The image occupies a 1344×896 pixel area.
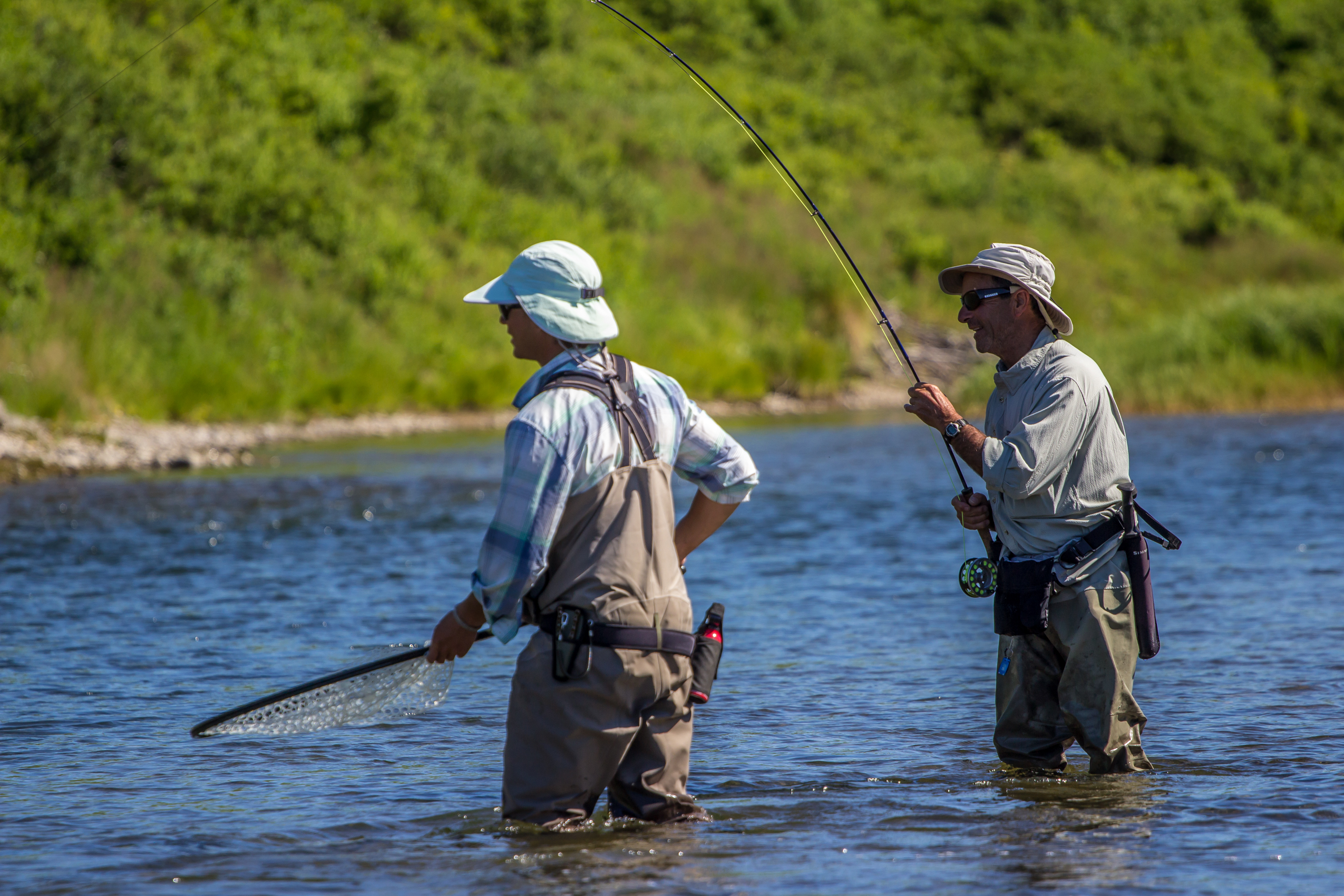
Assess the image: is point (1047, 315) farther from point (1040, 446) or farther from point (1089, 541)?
point (1089, 541)

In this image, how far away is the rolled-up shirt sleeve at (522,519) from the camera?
375 centimetres

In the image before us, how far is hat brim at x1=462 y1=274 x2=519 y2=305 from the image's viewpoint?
3.97 m

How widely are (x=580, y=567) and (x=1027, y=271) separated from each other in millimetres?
1690

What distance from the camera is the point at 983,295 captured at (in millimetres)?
4730

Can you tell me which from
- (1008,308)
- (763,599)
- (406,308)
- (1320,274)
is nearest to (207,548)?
(763,599)

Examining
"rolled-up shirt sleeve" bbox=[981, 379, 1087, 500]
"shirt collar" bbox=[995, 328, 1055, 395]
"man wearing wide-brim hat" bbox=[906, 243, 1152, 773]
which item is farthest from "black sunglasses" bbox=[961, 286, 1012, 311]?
"rolled-up shirt sleeve" bbox=[981, 379, 1087, 500]

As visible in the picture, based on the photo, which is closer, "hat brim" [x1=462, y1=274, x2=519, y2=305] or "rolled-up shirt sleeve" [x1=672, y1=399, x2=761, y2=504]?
"hat brim" [x1=462, y1=274, x2=519, y2=305]

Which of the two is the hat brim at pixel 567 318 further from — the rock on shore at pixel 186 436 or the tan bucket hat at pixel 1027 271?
the rock on shore at pixel 186 436

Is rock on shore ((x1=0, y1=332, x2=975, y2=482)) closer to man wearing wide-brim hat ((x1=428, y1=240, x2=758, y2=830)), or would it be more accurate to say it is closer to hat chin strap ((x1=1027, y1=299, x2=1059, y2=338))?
man wearing wide-brim hat ((x1=428, y1=240, x2=758, y2=830))

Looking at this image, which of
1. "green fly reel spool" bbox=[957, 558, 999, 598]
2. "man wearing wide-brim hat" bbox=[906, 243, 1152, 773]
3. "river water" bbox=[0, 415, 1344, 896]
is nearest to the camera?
"river water" bbox=[0, 415, 1344, 896]

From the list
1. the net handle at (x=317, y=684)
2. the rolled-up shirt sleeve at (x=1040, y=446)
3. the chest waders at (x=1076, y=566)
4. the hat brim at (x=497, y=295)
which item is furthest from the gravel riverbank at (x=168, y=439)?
the rolled-up shirt sleeve at (x=1040, y=446)

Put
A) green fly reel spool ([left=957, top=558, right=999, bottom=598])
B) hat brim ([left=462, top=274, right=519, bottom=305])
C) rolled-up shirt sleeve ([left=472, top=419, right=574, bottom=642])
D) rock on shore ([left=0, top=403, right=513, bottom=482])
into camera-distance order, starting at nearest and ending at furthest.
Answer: rolled-up shirt sleeve ([left=472, top=419, right=574, bottom=642]) < hat brim ([left=462, top=274, right=519, bottom=305]) < green fly reel spool ([left=957, top=558, right=999, bottom=598]) < rock on shore ([left=0, top=403, right=513, bottom=482])

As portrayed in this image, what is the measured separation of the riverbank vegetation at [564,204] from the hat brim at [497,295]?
1368 centimetres

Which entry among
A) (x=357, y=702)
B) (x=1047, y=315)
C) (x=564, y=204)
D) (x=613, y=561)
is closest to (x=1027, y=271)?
(x=1047, y=315)
